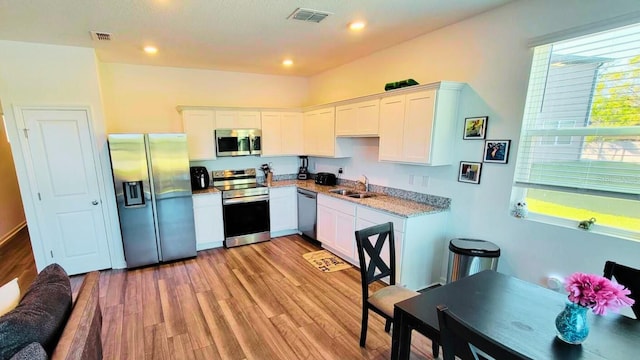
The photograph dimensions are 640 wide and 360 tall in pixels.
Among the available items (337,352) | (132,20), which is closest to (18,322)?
(337,352)

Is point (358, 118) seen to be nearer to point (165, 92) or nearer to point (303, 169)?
point (303, 169)

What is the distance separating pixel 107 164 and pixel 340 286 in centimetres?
336

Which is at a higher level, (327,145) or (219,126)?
(219,126)

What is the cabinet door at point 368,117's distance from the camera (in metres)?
3.53

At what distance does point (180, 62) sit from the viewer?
4215 mm

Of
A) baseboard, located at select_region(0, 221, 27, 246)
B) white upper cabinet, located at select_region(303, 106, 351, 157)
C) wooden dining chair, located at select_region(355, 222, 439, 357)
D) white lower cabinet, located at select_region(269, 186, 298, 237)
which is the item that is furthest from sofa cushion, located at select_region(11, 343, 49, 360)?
baseboard, located at select_region(0, 221, 27, 246)

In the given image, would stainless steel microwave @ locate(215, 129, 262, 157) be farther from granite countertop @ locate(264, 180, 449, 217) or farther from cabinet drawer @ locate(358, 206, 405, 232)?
cabinet drawer @ locate(358, 206, 405, 232)

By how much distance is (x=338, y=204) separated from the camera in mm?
3879

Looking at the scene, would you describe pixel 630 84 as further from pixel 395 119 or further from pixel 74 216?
pixel 74 216

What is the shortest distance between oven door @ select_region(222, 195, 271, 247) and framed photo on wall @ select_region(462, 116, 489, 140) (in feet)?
10.0

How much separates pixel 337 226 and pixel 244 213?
1.56m

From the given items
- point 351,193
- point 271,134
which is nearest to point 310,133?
point 271,134

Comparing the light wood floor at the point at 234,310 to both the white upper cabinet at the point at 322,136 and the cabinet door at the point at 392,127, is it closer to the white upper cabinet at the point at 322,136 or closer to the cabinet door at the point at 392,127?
the cabinet door at the point at 392,127

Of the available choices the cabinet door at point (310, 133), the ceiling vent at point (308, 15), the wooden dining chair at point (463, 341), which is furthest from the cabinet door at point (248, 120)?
the wooden dining chair at point (463, 341)
